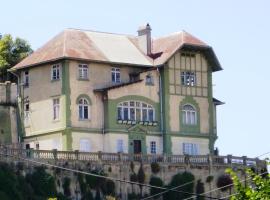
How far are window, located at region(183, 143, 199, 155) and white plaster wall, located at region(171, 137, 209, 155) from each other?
0.25 meters

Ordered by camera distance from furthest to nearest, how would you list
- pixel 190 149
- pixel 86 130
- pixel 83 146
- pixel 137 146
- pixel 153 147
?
pixel 190 149 < pixel 153 147 < pixel 137 146 < pixel 86 130 < pixel 83 146

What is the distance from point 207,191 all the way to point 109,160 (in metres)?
8.98

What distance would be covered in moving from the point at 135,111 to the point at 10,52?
16970 millimetres

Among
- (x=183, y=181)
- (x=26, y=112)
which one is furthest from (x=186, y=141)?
(x=26, y=112)

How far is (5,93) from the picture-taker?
10594 cm

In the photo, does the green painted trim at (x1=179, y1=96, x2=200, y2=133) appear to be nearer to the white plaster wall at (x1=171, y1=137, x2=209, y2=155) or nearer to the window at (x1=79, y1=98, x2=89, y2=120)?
the white plaster wall at (x1=171, y1=137, x2=209, y2=155)

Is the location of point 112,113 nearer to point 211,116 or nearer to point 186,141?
point 186,141

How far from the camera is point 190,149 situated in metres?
106

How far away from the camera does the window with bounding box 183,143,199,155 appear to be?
346ft

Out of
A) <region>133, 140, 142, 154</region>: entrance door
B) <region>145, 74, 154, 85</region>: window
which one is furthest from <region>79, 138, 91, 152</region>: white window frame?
<region>145, 74, 154, 85</region>: window

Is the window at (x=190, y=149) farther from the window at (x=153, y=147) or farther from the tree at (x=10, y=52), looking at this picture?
the tree at (x=10, y=52)

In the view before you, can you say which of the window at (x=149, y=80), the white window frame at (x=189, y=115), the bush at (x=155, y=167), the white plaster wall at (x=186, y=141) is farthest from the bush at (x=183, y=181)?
the window at (x=149, y=80)

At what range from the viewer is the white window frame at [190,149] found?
10550 centimetres

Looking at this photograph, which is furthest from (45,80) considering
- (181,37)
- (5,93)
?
(181,37)
